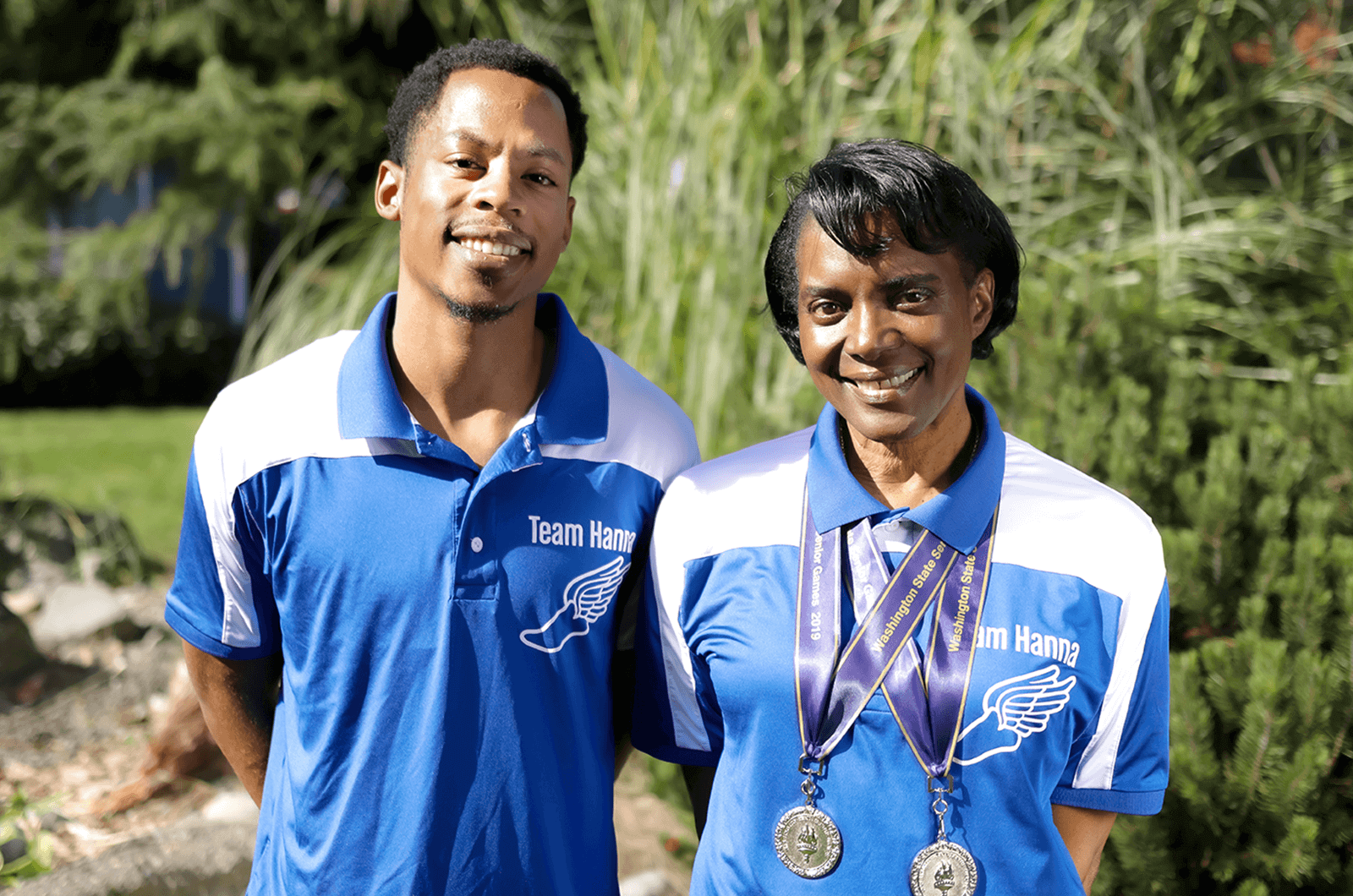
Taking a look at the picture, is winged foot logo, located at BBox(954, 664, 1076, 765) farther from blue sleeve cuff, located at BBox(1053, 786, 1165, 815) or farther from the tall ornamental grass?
the tall ornamental grass

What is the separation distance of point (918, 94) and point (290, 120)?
550 cm

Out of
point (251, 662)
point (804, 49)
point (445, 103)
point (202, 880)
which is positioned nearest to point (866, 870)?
point (251, 662)

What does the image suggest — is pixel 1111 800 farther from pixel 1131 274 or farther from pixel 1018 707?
pixel 1131 274

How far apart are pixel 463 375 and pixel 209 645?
0.73 metres

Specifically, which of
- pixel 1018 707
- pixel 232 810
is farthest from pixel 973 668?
pixel 232 810

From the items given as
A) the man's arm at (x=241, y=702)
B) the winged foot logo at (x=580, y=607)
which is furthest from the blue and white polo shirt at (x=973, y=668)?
the man's arm at (x=241, y=702)

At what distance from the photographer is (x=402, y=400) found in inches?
81.5

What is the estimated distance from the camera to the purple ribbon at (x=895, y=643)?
175cm

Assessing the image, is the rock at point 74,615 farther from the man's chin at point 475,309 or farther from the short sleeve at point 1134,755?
the short sleeve at point 1134,755

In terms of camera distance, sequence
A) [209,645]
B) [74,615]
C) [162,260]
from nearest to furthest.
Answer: [209,645]
[74,615]
[162,260]

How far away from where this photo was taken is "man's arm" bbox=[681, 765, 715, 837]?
223 cm

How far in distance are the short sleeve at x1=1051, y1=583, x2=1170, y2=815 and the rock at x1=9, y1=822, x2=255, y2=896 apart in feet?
8.28

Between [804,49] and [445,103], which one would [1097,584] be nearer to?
[445,103]

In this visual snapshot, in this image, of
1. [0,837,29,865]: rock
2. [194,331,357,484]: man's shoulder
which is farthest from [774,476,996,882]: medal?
[0,837,29,865]: rock
